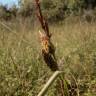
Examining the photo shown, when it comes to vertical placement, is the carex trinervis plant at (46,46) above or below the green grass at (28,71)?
above

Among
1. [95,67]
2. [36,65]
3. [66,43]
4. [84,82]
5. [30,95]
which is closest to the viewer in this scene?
[30,95]

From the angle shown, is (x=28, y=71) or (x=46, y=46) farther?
(x=28, y=71)

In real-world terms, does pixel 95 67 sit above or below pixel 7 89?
below

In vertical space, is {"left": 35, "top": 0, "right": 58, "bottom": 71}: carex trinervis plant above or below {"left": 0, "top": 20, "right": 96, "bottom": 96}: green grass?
above

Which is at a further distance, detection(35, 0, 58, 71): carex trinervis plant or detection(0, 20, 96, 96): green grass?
detection(0, 20, 96, 96): green grass

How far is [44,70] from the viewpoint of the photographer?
407 centimetres

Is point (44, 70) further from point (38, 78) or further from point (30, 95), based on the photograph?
point (30, 95)

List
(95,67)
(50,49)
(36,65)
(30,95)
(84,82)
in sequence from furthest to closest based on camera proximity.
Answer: (95,67)
(36,65)
(84,82)
(30,95)
(50,49)

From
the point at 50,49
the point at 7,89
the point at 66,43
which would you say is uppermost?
the point at 50,49

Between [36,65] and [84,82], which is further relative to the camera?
[36,65]

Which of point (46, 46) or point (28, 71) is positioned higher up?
point (46, 46)

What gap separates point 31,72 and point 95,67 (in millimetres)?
985

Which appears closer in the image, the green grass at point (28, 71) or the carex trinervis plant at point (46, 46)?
the carex trinervis plant at point (46, 46)

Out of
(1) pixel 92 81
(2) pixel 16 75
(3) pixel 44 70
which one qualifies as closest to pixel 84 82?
(1) pixel 92 81
